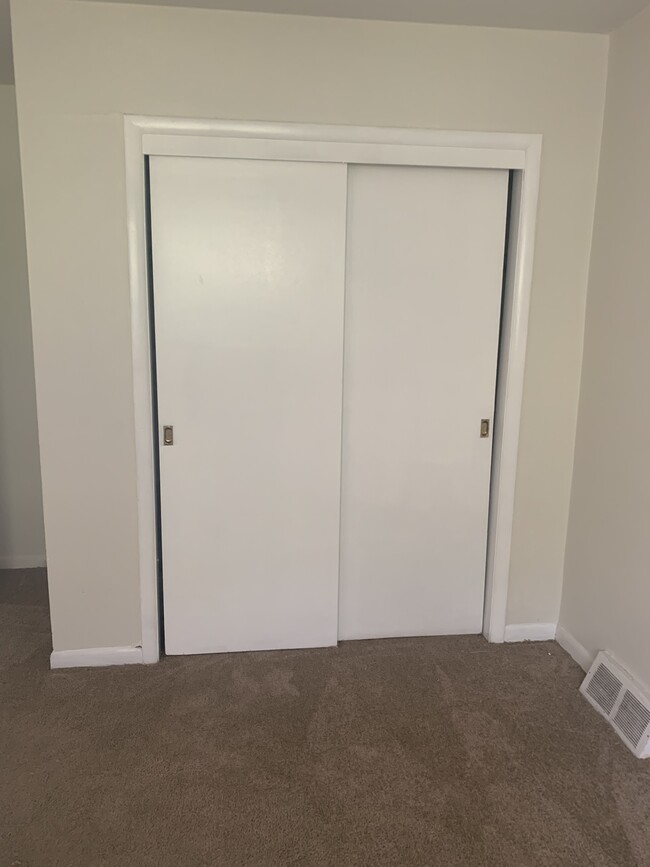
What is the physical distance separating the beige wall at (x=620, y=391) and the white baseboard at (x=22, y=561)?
9.04 ft

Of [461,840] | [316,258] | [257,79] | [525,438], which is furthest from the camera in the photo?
[525,438]

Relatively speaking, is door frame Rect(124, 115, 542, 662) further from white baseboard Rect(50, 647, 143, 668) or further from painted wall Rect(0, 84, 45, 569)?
painted wall Rect(0, 84, 45, 569)

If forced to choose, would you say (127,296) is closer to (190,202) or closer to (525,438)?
(190,202)

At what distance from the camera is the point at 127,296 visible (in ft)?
7.43

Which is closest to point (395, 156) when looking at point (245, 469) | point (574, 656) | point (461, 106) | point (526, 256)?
point (461, 106)

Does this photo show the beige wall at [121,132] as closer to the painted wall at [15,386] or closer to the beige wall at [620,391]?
the beige wall at [620,391]

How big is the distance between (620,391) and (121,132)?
2.01m

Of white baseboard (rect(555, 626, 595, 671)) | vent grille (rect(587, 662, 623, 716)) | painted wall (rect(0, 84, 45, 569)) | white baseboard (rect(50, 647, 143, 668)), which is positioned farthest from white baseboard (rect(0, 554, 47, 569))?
vent grille (rect(587, 662, 623, 716))

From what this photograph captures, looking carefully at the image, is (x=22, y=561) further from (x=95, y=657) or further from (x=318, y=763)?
(x=318, y=763)

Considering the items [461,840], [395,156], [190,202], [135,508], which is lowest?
[461,840]

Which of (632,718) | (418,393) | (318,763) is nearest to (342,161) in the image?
(418,393)

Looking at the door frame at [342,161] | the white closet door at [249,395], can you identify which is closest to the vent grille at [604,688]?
the door frame at [342,161]

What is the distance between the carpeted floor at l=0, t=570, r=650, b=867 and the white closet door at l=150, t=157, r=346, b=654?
24cm

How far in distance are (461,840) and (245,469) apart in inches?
55.7
